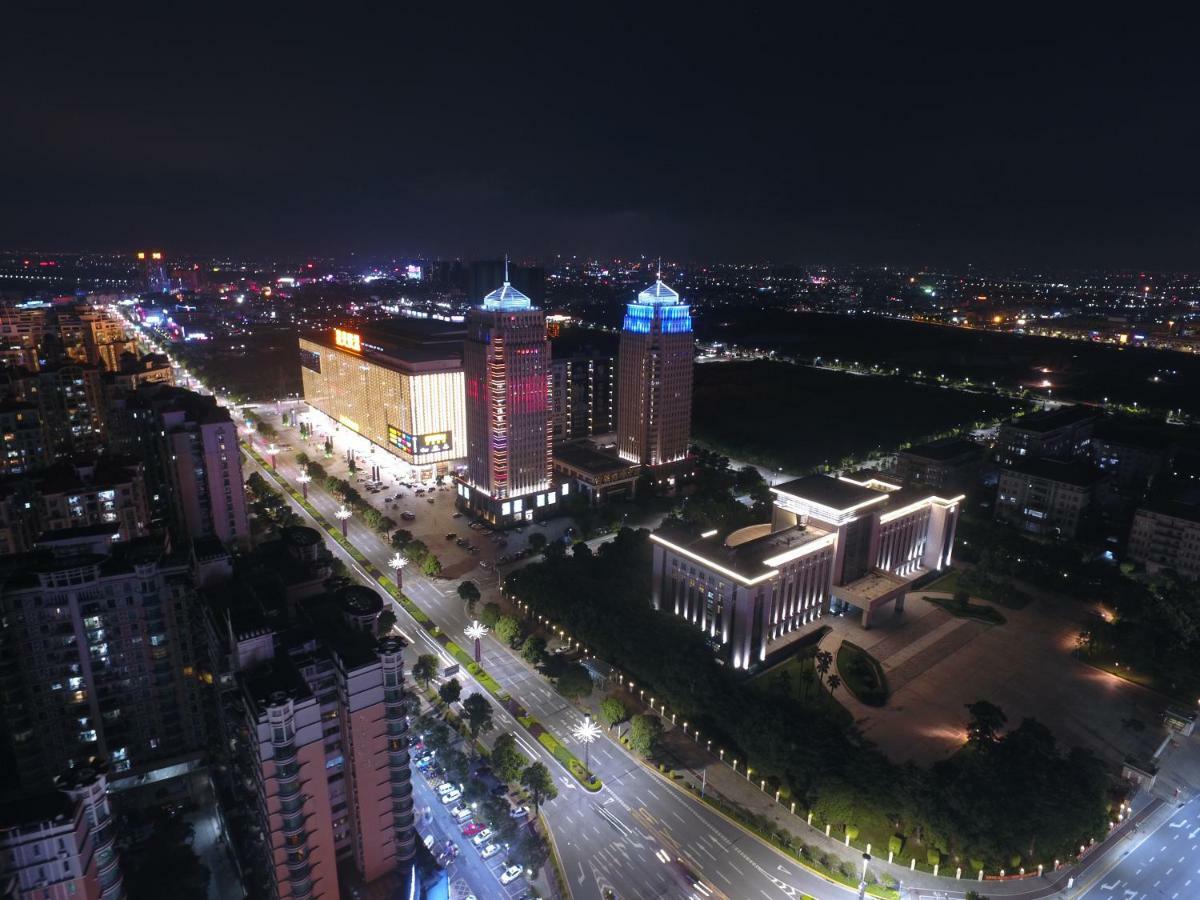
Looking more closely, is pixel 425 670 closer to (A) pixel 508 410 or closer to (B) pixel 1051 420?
(A) pixel 508 410

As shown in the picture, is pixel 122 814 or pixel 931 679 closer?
pixel 122 814

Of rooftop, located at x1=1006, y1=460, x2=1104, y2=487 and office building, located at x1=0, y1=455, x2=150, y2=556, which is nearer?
office building, located at x1=0, y1=455, x2=150, y2=556

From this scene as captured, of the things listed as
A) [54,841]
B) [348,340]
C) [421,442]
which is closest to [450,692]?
[54,841]

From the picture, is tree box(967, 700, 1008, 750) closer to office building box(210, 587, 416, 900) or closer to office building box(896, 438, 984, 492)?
office building box(210, 587, 416, 900)

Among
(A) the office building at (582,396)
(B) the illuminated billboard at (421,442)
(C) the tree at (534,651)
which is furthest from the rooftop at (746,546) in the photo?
(A) the office building at (582,396)

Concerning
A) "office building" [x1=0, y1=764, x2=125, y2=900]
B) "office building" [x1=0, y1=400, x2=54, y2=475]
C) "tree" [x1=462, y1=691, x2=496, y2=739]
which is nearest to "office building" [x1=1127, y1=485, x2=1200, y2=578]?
"tree" [x1=462, y1=691, x2=496, y2=739]

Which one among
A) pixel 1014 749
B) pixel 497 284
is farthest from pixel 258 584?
pixel 497 284

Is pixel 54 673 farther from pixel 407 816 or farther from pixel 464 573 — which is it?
pixel 464 573
